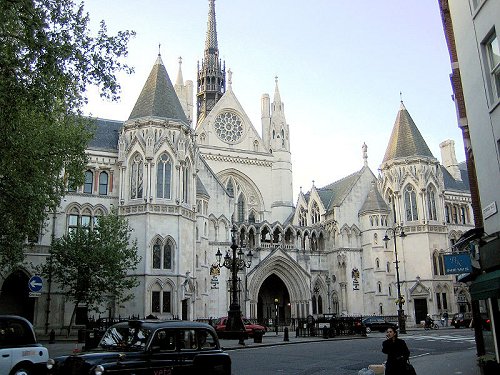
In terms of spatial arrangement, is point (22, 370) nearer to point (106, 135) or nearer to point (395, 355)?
point (395, 355)

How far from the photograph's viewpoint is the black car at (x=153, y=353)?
8.28 metres

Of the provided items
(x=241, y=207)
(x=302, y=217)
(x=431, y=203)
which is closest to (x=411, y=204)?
(x=431, y=203)

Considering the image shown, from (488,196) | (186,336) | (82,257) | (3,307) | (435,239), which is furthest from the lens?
(435,239)

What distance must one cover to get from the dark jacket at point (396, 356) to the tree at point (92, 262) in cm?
2409

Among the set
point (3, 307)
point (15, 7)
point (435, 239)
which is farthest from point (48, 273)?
point (435, 239)

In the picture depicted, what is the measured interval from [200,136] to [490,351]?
4277cm

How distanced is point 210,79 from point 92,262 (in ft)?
144

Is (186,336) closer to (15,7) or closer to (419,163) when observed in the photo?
(15,7)

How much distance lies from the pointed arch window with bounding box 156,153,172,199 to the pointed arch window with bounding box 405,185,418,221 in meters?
24.5

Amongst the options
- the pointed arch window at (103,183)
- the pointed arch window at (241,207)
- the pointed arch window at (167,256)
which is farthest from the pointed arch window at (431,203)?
the pointed arch window at (103,183)

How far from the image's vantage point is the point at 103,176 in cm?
3847

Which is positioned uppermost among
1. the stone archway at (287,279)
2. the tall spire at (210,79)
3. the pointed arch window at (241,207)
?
the tall spire at (210,79)

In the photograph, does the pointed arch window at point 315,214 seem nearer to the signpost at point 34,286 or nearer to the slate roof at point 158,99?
the slate roof at point 158,99

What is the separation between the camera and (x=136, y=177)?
36938mm
